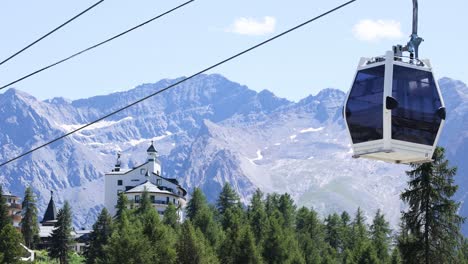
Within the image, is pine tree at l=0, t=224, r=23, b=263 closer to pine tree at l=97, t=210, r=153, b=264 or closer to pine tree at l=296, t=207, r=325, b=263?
pine tree at l=97, t=210, r=153, b=264

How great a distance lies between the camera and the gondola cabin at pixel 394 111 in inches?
1124

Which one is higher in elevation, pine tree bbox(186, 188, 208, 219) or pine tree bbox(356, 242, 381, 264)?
pine tree bbox(186, 188, 208, 219)

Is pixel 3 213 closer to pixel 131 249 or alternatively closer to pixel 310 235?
pixel 310 235

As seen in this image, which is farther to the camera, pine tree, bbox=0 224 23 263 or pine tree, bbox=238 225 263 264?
pine tree, bbox=0 224 23 263

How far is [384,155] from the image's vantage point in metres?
28.6

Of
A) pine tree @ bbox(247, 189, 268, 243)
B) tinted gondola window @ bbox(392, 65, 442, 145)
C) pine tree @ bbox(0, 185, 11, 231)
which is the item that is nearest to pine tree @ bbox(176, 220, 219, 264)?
pine tree @ bbox(247, 189, 268, 243)

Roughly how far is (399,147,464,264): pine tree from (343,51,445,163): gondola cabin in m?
58.4

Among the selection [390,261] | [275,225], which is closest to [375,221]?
[275,225]

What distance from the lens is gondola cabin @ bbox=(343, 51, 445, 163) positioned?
28547 millimetres

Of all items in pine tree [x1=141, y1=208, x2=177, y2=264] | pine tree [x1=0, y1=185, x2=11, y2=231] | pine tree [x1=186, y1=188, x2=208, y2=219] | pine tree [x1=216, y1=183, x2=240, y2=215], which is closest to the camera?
pine tree [x1=141, y1=208, x2=177, y2=264]

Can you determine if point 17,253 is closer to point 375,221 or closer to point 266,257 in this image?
point 266,257

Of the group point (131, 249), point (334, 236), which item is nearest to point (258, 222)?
point (334, 236)

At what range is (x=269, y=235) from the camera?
134875 mm

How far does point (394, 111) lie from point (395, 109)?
0.09 m
